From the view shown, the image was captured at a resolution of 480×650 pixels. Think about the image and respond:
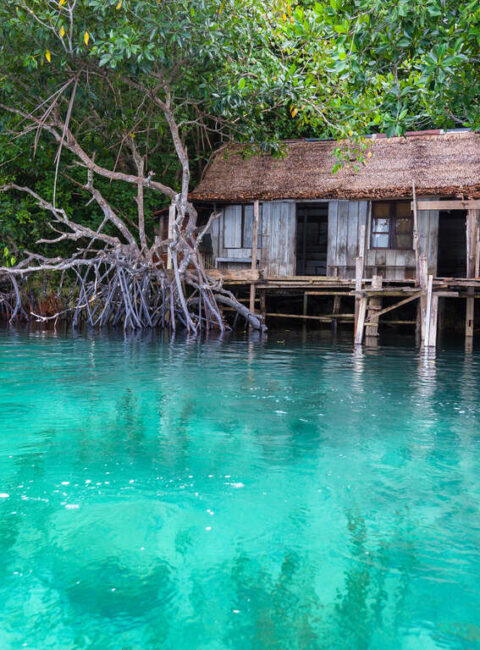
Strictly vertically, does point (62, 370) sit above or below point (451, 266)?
below

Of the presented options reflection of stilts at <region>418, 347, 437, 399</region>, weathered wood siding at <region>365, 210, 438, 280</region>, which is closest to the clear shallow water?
reflection of stilts at <region>418, 347, 437, 399</region>

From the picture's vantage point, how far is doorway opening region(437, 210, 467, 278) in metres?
21.1

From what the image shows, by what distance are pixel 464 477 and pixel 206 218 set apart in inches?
629

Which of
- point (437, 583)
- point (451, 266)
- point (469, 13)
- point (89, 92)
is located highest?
point (89, 92)

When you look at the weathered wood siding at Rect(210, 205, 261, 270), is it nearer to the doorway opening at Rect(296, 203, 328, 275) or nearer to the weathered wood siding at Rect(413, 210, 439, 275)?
the doorway opening at Rect(296, 203, 328, 275)

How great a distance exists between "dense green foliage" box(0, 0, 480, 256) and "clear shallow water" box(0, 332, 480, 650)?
10.7 ft

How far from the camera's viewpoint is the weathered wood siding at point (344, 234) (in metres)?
17.7

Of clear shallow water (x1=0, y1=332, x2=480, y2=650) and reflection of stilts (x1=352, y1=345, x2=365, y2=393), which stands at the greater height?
reflection of stilts (x1=352, y1=345, x2=365, y2=393)

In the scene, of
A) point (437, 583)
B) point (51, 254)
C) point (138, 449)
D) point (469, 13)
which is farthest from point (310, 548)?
point (51, 254)

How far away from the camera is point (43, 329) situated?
16.2 meters

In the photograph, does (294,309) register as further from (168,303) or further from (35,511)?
(35,511)

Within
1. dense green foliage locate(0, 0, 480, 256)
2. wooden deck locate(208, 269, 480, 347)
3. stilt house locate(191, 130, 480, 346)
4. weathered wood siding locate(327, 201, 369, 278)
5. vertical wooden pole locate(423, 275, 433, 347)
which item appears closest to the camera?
dense green foliage locate(0, 0, 480, 256)

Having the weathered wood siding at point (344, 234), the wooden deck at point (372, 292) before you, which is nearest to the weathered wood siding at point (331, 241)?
the weathered wood siding at point (344, 234)

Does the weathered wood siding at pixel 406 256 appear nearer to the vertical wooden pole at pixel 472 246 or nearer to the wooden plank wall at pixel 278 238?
the vertical wooden pole at pixel 472 246
